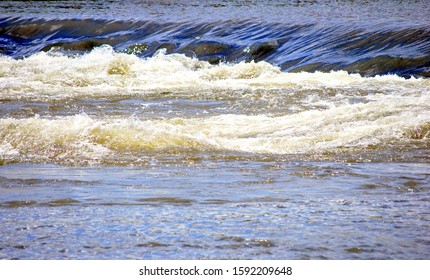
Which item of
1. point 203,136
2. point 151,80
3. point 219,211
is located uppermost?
point 219,211

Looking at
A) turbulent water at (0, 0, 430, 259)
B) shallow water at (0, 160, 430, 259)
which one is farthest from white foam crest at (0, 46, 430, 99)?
shallow water at (0, 160, 430, 259)

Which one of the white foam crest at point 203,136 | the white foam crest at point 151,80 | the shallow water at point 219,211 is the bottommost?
the white foam crest at point 151,80

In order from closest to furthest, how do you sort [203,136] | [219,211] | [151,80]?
[219,211], [203,136], [151,80]

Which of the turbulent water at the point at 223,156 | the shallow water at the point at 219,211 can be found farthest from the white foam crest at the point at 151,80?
the shallow water at the point at 219,211

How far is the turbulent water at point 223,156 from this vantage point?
4195mm

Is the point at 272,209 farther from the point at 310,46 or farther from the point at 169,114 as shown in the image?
the point at 310,46

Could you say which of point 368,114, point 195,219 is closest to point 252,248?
point 195,219

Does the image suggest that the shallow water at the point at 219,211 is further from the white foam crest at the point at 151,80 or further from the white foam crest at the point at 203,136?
the white foam crest at the point at 151,80

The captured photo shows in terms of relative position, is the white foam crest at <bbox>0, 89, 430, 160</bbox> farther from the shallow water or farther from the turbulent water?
the shallow water

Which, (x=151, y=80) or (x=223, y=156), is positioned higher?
(x=223, y=156)

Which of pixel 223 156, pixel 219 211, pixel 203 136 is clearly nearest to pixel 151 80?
pixel 203 136

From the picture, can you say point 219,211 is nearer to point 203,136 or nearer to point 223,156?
point 223,156

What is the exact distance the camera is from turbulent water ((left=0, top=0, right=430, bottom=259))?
420cm

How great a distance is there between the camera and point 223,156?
695 centimetres
